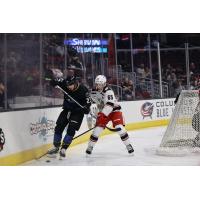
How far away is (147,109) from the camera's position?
22.5 ft

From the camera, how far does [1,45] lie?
14.7 ft

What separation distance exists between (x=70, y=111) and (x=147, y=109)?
2545 mm

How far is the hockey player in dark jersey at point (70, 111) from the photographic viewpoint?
4.41 metres

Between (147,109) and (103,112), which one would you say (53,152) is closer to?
(103,112)

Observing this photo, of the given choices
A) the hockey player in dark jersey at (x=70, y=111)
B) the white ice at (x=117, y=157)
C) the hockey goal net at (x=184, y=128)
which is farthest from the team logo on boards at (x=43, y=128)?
the hockey goal net at (x=184, y=128)

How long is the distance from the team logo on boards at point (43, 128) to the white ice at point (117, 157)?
263mm

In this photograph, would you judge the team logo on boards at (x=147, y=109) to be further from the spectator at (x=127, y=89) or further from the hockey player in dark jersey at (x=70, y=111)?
the hockey player in dark jersey at (x=70, y=111)

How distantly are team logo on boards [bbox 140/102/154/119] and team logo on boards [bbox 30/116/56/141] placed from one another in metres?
2.20

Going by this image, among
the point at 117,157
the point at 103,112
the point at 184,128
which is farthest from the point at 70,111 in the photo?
the point at 184,128

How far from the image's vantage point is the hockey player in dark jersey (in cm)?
441

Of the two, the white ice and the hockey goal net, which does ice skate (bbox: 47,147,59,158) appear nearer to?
the white ice

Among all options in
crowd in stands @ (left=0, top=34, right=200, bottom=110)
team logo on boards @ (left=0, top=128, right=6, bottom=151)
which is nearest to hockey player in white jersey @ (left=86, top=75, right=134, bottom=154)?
crowd in stands @ (left=0, top=34, right=200, bottom=110)
